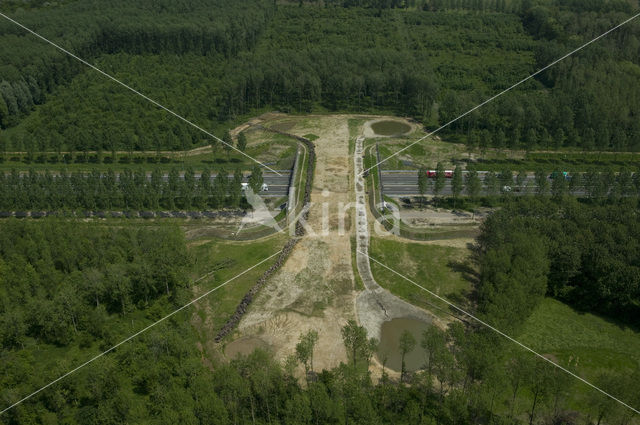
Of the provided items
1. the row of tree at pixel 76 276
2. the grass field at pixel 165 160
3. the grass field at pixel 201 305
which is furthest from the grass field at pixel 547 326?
the grass field at pixel 165 160

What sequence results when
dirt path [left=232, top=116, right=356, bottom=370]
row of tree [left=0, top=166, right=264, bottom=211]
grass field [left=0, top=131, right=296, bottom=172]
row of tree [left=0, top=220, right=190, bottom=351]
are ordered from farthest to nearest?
1. grass field [left=0, top=131, right=296, bottom=172]
2. row of tree [left=0, top=166, right=264, bottom=211]
3. dirt path [left=232, top=116, right=356, bottom=370]
4. row of tree [left=0, top=220, right=190, bottom=351]

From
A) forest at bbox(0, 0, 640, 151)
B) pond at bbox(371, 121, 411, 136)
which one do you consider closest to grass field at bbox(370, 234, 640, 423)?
forest at bbox(0, 0, 640, 151)

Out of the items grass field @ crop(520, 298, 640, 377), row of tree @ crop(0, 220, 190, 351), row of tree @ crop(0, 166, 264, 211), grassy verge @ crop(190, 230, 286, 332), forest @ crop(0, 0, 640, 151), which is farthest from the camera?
forest @ crop(0, 0, 640, 151)

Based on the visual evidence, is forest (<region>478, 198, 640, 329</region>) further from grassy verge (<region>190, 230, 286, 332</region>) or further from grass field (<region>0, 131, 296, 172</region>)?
grass field (<region>0, 131, 296, 172</region>)

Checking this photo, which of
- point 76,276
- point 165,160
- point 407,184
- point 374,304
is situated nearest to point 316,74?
point 165,160

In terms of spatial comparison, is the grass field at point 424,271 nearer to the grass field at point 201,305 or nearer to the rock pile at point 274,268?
the rock pile at point 274,268

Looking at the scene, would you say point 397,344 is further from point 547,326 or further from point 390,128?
point 390,128
